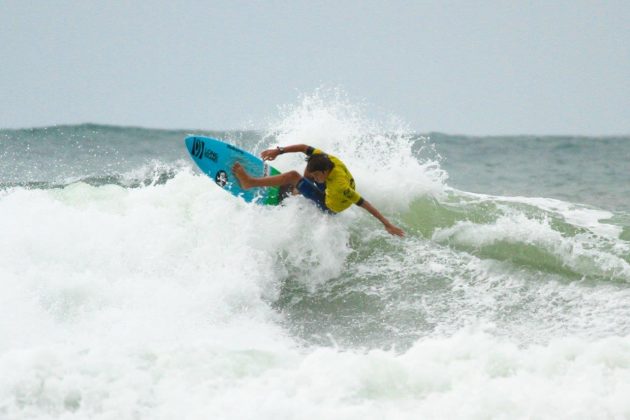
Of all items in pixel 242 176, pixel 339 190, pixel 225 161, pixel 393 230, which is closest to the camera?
pixel 242 176

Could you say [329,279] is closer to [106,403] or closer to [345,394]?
[345,394]

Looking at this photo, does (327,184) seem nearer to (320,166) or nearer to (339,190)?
(339,190)

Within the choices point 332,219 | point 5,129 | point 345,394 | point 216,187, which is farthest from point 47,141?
point 345,394

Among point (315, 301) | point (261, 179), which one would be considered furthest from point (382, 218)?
point (261, 179)

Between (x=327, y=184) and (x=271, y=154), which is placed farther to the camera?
(x=271, y=154)

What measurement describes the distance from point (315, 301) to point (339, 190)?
109 centimetres

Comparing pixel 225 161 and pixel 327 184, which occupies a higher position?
pixel 225 161

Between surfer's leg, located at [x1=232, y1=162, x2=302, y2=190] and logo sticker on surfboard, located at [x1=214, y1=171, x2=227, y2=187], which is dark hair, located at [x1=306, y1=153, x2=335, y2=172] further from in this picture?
logo sticker on surfboard, located at [x1=214, y1=171, x2=227, y2=187]

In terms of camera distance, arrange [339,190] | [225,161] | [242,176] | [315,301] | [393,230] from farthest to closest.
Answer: [225,161]
[393,230]
[339,190]
[315,301]
[242,176]

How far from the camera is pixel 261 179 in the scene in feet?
21.7

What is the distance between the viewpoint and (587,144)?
845 inches

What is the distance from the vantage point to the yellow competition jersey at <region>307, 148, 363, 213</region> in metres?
6.95

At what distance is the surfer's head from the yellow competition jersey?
0.07 meters

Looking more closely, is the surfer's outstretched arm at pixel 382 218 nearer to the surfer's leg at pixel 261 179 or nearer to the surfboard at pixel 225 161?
the surfer's leg at pixel 261 179
